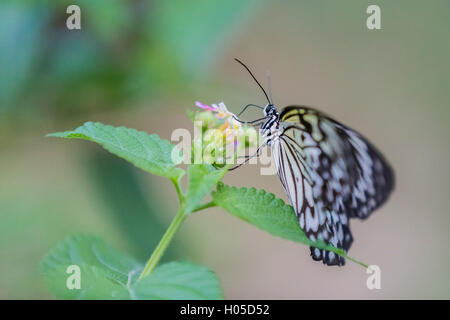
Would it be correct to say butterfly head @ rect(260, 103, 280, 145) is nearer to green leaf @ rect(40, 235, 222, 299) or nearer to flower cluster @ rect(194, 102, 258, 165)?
flower cluster @ rect(194, 102, 258, 165)

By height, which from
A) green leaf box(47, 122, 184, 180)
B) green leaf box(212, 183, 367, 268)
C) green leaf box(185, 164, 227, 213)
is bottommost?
green leaf box(212, 183, 367, 268)

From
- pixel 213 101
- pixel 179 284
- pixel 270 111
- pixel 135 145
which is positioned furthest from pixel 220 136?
pixel 213 101

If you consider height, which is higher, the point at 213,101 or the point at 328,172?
the point at 213,101

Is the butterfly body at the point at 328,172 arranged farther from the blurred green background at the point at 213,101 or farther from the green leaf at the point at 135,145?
the blurred green background at the point at 213,101

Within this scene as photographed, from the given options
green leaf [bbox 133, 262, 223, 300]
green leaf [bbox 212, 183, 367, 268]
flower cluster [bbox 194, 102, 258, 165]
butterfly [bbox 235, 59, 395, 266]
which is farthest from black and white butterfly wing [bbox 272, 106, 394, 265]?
green leaf [bbox 133, 262, 223, 300]

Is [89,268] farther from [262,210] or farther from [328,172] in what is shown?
[328,172]

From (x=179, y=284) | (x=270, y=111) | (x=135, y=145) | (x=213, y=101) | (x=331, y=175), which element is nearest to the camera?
(x=179, y=284)
